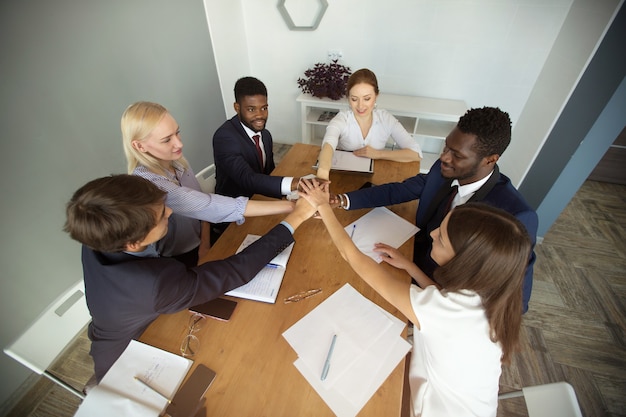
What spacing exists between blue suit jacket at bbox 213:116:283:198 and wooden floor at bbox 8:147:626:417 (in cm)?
146

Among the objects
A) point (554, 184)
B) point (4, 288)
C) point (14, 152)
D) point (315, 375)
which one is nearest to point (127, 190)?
point (315, 375)

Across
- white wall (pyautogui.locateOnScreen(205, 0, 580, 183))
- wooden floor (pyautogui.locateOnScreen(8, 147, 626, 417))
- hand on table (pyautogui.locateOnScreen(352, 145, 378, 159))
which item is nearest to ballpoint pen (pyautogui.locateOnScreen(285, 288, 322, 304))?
hand on table (pyautogui.locateOnScreen(352, 145, 378, 159))

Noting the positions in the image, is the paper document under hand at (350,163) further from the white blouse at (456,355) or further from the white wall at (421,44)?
the white wall at (421,44)

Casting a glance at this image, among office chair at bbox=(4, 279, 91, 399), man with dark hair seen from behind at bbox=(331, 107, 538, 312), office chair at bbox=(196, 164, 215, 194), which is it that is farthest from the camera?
office chair at bbox=(196, 164, 215, 194)

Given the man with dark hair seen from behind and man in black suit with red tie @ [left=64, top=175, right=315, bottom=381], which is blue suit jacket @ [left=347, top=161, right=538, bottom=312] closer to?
the man with dark hair seen from behind

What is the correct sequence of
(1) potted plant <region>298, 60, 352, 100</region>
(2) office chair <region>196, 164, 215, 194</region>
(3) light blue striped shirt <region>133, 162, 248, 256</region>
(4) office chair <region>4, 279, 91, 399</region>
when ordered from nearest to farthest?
(4) office chair <region>4, 279, 91, 399</region> → (3) light blue striped shirt <region>133, 162, 248, 256</region> → (2) office chair <region>196, 164, 215, 194</region> → (1) potted plant <region>298, 60, 352, 100</region>

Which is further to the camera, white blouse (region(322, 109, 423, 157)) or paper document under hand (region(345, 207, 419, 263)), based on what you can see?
white blouse (region(322, 109, 423, 157))

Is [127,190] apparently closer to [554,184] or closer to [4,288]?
[4,288]

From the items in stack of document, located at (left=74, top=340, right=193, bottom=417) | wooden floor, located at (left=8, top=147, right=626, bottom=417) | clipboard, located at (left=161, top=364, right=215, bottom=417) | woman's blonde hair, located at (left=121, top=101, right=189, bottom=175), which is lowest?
wooden floor, located at (left=8, top=147, right=626, bottom=417)

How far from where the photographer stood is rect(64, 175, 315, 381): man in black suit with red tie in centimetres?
86

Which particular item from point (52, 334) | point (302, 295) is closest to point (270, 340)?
point (302, 295)

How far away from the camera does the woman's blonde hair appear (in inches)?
51.6

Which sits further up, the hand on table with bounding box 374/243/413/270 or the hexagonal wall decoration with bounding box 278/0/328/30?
the hexagonal wall decoration with bounding box 278/0/328/30

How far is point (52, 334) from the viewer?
44.2 inches
